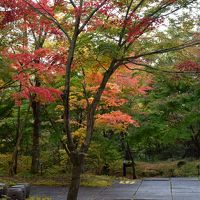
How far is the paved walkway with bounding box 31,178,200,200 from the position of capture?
10.4m

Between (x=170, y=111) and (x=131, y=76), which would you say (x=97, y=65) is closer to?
(x=131, y=76)

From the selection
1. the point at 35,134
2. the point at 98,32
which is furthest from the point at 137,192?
the point at 35,134

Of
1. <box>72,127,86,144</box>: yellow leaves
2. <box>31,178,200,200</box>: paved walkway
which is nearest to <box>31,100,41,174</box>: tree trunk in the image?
<box>72,127,86,144</box>: yellow leaves

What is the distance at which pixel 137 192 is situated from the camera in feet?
37.6

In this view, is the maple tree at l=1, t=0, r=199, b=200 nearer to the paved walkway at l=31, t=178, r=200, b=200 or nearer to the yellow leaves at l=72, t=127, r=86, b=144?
the paved walkway at l=31, t=178, r=200, b=200

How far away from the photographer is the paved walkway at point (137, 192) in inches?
408

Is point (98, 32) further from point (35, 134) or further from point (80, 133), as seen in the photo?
point (35, 134)

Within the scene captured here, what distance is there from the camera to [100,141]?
1598 centimetres

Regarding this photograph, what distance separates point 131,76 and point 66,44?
4544mm

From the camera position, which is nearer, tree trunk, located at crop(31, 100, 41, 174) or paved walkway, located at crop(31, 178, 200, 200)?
paved walkway, located at crop(31, 178, 200, 200)

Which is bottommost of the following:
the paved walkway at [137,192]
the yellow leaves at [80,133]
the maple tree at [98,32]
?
the paved walkway at [137,192]

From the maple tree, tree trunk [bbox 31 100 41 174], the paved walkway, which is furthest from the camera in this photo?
tree trunk [bbox 31 100 41 174]

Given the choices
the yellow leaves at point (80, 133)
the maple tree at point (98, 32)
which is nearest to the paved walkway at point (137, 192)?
the yellow leaves at point (80, 133)

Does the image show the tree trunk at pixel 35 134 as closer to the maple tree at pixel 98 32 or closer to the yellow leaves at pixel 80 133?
the yellow leaves at pixel 80 133
